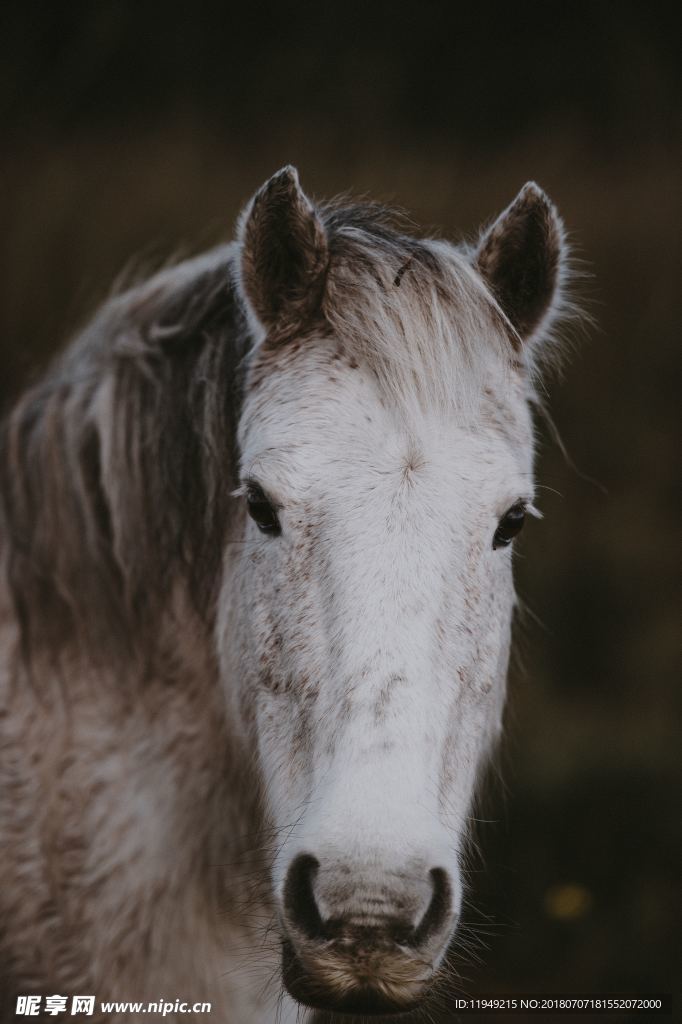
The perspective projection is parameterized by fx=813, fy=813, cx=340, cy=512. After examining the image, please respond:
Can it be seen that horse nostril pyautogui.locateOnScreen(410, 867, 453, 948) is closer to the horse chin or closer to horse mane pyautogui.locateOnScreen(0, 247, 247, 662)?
the horse chin

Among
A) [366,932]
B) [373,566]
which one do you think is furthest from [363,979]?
[373,566]

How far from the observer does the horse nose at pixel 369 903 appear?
884mm

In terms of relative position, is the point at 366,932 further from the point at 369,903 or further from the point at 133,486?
the point at 133,486

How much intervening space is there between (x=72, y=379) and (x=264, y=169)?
1038 mm

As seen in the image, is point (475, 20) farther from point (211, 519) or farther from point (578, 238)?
point (211, 519)

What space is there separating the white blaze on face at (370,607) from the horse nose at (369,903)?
17mm

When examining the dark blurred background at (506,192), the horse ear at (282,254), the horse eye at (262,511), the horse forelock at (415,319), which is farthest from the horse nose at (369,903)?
the dark blurred background at (506,192)

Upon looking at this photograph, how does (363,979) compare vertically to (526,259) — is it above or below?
below

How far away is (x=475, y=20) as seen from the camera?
6.49 feet

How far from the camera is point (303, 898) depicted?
961 millimetres

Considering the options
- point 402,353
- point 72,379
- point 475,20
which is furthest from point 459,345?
point 475,20

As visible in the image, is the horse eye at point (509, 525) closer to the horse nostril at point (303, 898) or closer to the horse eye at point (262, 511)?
the horse eye at point (262, 511)

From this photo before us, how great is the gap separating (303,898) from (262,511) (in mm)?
509

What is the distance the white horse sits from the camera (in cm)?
97
